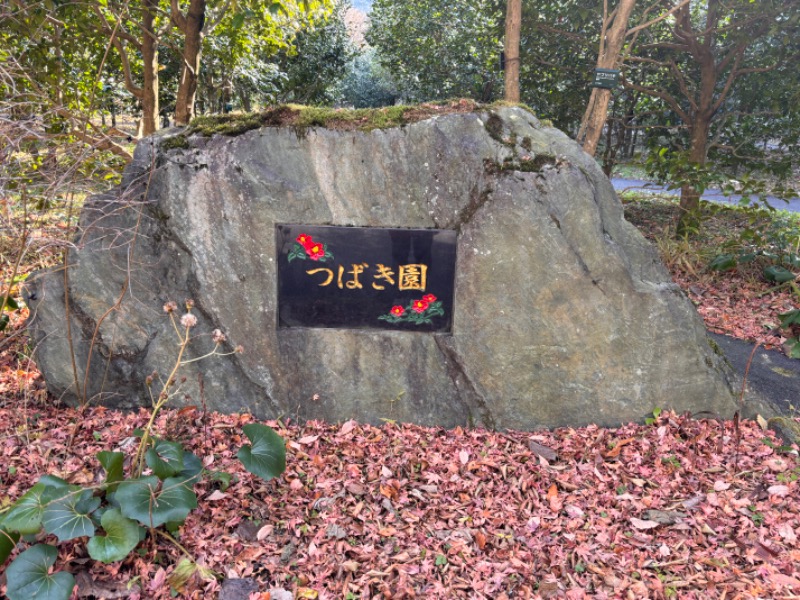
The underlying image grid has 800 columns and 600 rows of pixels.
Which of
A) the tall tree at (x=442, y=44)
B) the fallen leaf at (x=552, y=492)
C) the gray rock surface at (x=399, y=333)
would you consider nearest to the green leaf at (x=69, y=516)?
the gray rock surface at (x=399, y=333)

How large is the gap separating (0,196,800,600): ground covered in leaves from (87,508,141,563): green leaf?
21cm

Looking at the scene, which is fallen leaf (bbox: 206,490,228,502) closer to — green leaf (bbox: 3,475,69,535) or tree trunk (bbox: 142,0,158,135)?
green leaf (bbox: 3,475,69,535)

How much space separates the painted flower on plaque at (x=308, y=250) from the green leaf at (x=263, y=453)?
1.03 m

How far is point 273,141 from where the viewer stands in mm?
3023

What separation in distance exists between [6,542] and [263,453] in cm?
100

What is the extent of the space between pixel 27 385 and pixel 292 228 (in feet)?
6.53

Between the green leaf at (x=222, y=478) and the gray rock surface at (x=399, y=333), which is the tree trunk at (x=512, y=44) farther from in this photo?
the green leaf at (x=222, y=478)

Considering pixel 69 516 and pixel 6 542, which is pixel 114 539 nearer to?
pixel 69 516

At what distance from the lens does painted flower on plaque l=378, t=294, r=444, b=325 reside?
3143 mm

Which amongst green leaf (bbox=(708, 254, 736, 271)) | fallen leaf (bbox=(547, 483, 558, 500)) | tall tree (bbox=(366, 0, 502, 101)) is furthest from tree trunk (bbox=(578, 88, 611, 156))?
fallen leaf (bbox=(547, 483, 558, 500))

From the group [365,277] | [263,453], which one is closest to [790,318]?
[365,277]

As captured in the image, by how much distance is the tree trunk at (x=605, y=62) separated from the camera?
4.85 m

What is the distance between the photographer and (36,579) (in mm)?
1969

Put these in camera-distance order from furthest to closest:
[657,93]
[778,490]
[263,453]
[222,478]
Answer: [657,93] < [778,490] < [222,478] < [263,453]
